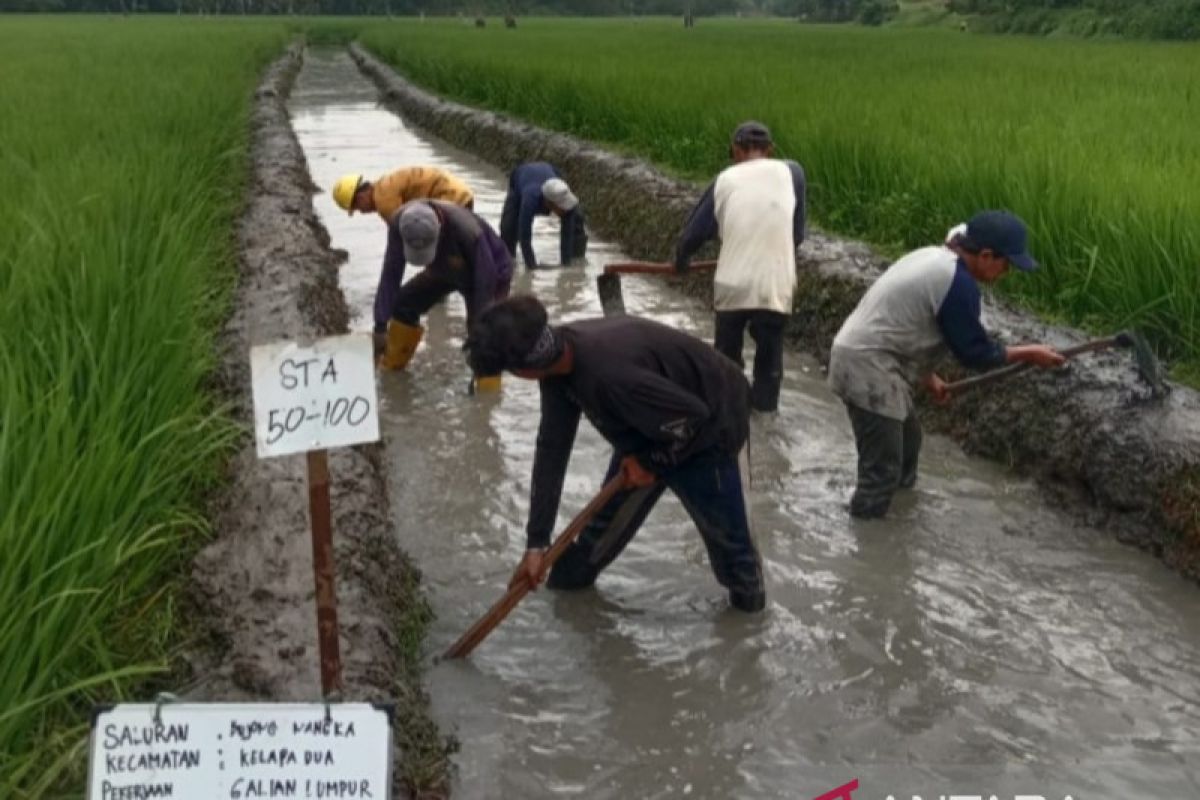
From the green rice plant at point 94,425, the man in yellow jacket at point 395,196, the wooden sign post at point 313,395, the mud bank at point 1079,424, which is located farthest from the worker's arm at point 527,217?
the wooden sign post at point 313,395

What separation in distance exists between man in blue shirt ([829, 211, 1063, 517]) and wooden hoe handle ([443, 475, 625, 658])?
1136 millimetres

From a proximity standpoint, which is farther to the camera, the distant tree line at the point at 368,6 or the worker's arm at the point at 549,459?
the distant tree line at the point at 368,6

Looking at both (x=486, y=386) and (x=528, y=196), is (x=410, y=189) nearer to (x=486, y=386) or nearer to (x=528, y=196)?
(x=486, y=386)

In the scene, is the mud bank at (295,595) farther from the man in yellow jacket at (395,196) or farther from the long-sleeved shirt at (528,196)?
the long-sleeved shirt at (528,196)

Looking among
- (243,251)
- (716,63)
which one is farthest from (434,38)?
(243,251)

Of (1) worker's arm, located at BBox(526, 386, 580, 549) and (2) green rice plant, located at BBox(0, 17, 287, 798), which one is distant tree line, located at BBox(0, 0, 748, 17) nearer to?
(2) green rice plant, located at BBox(0, 17, 287, 798)

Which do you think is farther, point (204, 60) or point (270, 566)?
point (204, 60)

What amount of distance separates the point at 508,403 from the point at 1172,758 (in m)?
3.46

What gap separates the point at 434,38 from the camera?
32844 mm

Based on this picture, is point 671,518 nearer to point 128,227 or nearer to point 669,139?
point 128,227

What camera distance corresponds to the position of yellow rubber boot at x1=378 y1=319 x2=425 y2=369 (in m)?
6.32

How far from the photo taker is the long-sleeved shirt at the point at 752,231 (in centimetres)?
540

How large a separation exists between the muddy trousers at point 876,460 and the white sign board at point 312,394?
258 cm

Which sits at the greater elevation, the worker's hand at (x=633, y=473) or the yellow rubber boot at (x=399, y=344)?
the worker's hand at (x=633, y=473)
